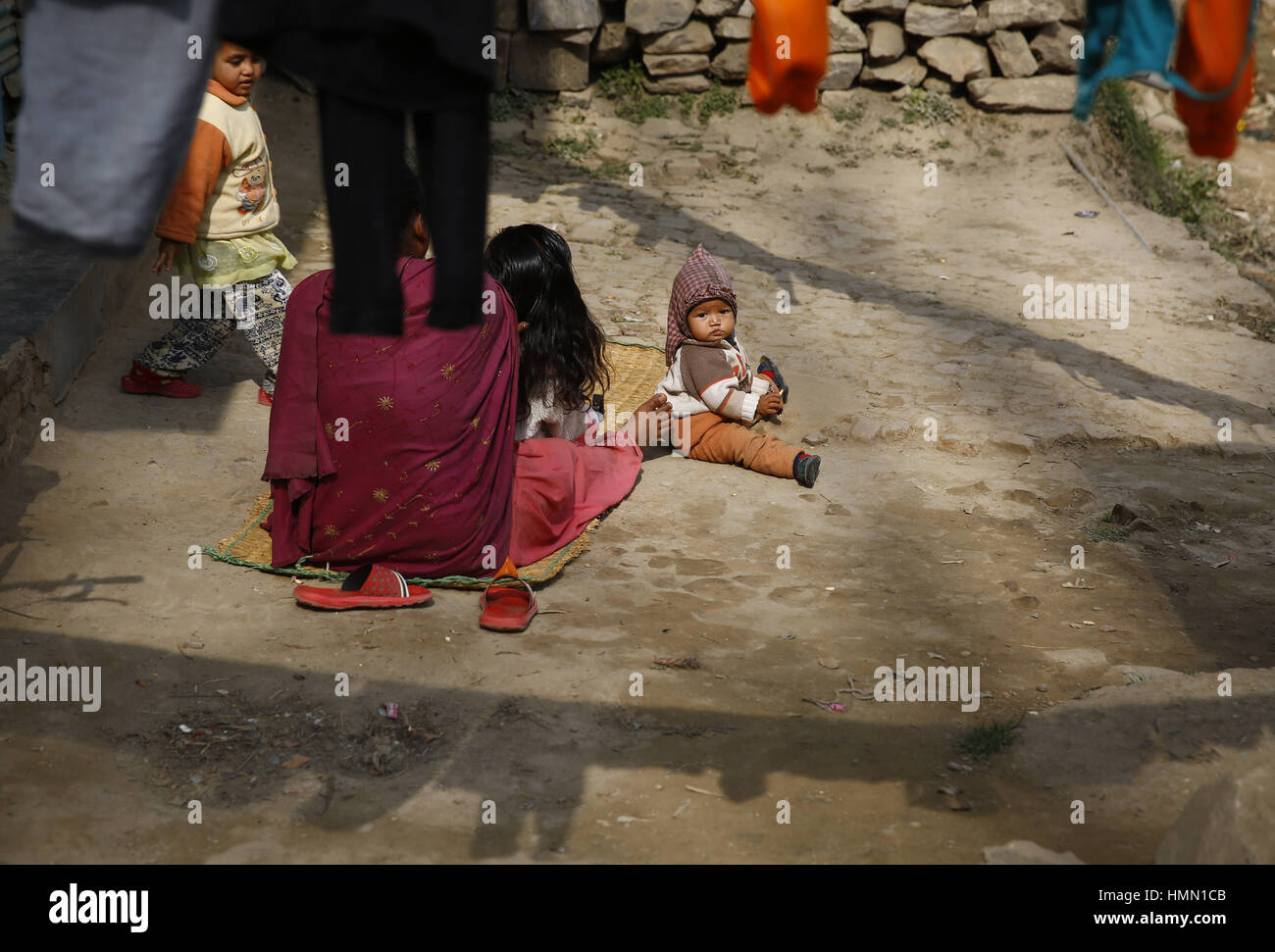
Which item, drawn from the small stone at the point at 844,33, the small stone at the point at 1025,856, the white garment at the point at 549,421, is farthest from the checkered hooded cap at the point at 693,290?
the small stone at the point at 844,33

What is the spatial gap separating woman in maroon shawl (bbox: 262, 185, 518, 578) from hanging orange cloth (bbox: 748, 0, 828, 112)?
1.21 metres

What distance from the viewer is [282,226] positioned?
264 inches

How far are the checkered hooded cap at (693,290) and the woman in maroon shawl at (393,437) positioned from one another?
3.58 ft

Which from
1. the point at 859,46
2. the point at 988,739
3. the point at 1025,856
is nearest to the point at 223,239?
the point at 988,739

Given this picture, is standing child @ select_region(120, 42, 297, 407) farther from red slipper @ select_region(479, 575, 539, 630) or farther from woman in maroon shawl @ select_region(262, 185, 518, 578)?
red slipper @ select_region(479, 575, 539, 630)

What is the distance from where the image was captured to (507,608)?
11.5 feet

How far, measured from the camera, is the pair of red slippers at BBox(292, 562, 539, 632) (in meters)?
3.50

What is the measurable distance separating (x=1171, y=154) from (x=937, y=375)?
16.8 ft

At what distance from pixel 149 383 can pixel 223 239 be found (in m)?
0.74

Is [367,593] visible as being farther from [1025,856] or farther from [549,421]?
[1025,856]

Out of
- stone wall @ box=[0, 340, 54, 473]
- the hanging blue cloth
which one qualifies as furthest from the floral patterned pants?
the hanging blue cloth

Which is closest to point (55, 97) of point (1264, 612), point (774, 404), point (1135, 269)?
point (774, 404)

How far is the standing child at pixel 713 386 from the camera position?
4.67 metres

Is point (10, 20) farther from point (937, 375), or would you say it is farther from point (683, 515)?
point (937, 375)
